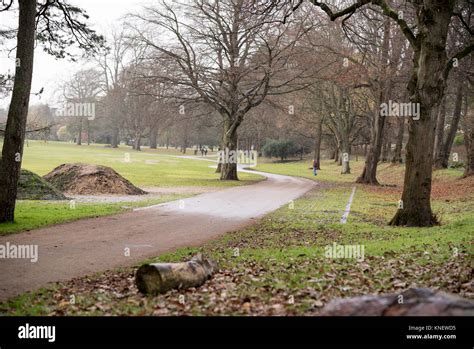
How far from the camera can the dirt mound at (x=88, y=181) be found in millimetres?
25156

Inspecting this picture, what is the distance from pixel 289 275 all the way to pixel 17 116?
9.98 meters

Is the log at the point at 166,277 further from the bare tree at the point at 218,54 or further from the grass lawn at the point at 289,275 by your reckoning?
the bare tree at the point at 218,54

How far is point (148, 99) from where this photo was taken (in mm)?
35656

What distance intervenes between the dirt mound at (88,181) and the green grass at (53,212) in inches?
140

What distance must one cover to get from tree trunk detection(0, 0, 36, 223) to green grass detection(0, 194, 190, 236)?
30.2 inches

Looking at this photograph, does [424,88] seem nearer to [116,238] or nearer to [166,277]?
[116,238]

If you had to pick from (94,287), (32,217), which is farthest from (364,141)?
(94,287)

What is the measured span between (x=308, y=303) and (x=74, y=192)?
2025 centimetres

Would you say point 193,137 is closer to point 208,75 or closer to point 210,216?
point 208,75

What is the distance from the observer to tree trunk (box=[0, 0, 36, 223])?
46.5 feet

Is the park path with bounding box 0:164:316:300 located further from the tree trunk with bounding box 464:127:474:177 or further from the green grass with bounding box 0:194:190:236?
the tree trunk with bounding box 464:127:474:177

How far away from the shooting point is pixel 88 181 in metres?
25.8

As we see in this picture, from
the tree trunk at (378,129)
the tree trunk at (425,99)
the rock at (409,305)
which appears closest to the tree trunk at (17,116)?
the rock at (409,305)

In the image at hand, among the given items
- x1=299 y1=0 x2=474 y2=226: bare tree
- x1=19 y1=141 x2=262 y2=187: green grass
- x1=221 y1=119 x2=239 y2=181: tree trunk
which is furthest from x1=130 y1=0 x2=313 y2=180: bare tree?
x1=299 y1=0 x2=474 y2=226: bare tree
